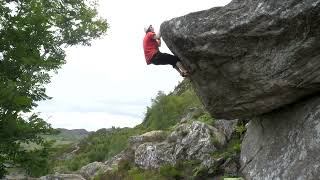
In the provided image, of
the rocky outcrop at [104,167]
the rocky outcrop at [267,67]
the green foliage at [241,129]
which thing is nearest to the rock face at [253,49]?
the rocky outcrop at [267,67]

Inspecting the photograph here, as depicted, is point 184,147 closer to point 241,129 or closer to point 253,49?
point 241,129

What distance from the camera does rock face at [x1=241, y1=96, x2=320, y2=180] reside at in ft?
37.0

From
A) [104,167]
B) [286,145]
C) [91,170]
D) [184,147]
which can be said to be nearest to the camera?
[286,145]

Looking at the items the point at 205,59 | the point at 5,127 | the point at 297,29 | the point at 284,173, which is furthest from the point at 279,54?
the point at 5,127

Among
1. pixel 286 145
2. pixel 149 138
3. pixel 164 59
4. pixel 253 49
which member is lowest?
pixel 286 145

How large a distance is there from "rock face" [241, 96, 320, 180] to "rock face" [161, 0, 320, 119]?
0.49 metres

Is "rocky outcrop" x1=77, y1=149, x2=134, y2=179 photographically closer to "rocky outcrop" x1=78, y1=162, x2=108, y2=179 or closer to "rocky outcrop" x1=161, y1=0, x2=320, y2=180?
"rocky outcrop" x1=78, y1=162, x2=108, y2=179

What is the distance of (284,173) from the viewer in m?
11.9

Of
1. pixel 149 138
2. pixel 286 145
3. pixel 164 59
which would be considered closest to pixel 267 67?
pixel 286 145

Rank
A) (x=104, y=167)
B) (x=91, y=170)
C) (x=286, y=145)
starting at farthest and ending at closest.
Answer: (x=91, y=170) → (x=104, y=167) → (x=286, y=145)

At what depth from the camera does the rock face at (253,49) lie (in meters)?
10.3

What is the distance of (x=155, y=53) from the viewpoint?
13.4 metres

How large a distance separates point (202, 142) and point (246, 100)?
7.85 metres

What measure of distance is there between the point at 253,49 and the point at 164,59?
10.5 ft
